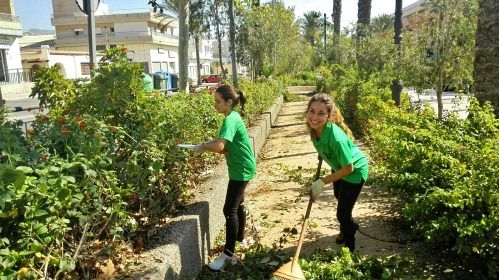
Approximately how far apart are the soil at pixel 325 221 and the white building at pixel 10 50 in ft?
96.7

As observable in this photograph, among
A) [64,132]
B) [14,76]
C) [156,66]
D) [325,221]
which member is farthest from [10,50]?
[64,132]

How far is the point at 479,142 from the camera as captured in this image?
153 inches

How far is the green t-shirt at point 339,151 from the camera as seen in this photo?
135 inches

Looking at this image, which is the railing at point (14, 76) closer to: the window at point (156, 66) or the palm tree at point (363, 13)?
the window at point (156, 66)

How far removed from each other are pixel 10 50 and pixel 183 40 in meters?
30.0

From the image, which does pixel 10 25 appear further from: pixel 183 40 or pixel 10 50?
pixel 183 40

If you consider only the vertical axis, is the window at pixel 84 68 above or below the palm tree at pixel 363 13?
below

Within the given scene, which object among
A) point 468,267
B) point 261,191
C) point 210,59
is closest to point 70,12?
point 210,59

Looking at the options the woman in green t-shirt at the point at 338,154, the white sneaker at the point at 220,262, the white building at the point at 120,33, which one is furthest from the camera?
the white building at the point at 120,33

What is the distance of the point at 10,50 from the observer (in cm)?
3294

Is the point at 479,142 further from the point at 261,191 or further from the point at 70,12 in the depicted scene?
the point at 70,12

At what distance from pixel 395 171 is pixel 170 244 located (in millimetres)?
2398

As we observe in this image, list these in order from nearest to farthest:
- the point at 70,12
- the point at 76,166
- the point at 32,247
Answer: the point at 32,247 → the point at 76,166 → the point at 70,12

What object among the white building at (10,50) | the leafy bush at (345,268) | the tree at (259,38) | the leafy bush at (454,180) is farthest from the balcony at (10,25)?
the leafy bush at (345,268)
